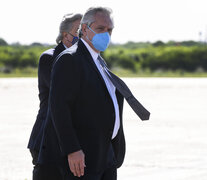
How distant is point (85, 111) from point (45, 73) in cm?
78

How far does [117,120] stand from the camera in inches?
140

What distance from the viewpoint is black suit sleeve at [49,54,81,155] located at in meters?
3.30

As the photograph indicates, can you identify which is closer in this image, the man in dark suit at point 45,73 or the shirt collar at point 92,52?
the shirt collar at point 92,52

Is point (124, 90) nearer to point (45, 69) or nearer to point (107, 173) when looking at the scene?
point (107, 173)

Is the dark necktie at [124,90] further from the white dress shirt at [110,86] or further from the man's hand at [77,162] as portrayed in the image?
the man's hand at [77,162]

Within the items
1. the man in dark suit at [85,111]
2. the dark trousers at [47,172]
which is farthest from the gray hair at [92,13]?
the dark trousers at [47,172]

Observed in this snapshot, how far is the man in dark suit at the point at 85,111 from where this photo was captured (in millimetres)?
3314

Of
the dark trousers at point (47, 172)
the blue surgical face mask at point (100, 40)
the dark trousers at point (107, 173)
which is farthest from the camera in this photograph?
the dark trousers at point (47, 172)

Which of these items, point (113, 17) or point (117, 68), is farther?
point (117, 68)

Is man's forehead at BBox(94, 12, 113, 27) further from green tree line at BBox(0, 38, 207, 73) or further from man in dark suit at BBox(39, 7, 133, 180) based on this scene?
green tree line at BBox(0, 38, 207, 73)

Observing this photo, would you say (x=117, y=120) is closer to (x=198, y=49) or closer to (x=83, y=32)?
(x=83, y=32)

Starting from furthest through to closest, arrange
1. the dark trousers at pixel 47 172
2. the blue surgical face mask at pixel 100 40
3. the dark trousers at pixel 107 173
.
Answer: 1. the dark trousers at pixel 47 172
2. the blue surgical face mask at pixel 100 40
3. the dark trousers at pixel 107 173

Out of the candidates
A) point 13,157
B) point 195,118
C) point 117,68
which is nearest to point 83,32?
point 13,157

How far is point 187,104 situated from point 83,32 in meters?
14.9
